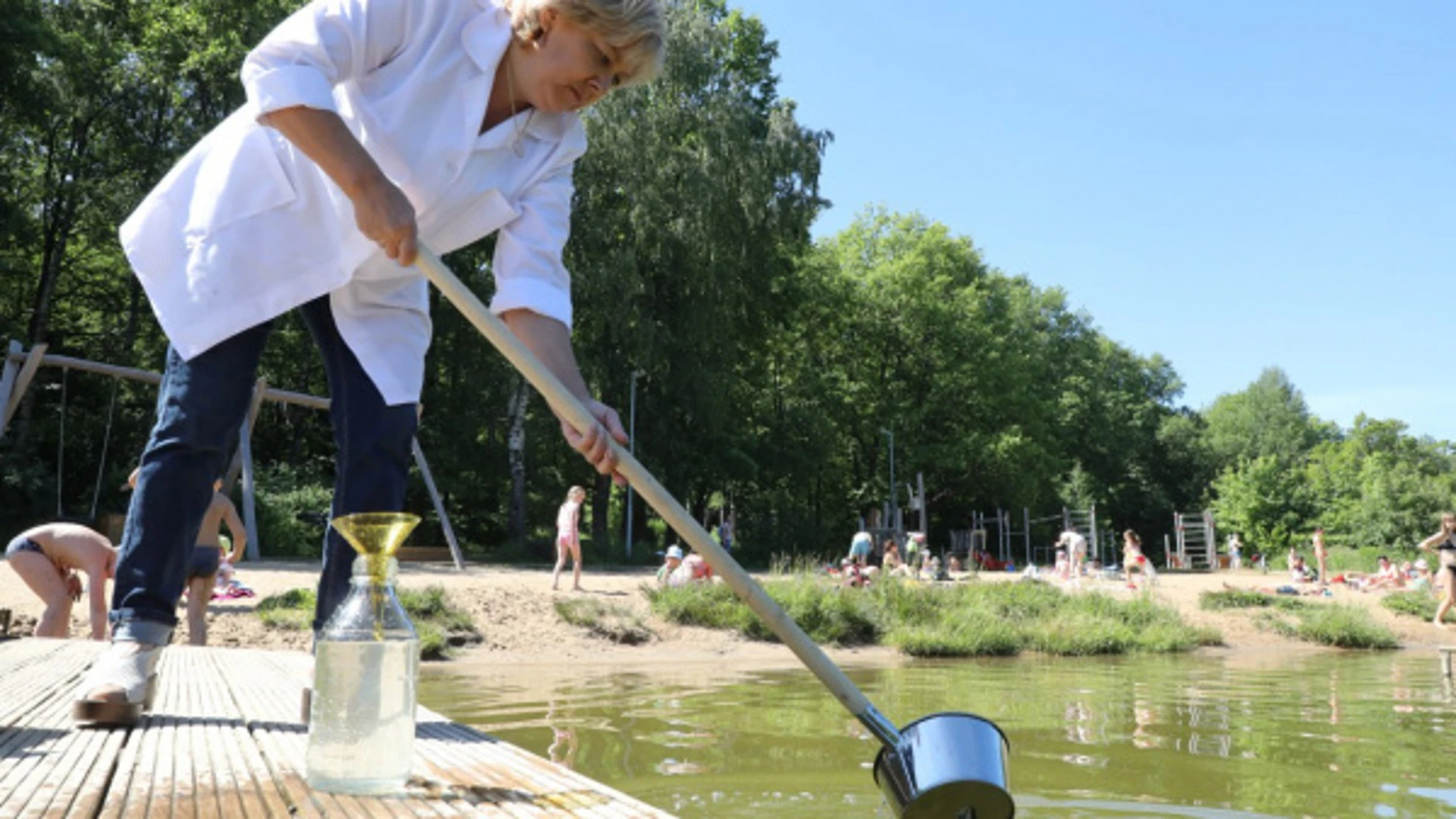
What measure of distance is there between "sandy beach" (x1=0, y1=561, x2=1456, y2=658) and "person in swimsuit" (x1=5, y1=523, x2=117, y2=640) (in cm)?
212

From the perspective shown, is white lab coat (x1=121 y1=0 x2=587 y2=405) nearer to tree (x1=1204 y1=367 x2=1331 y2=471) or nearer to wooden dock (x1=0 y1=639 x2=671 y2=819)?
wooden dock (x1=0 y1=639 x2=671 y2=819)

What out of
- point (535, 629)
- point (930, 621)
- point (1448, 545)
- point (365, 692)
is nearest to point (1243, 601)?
point (1448, 545)

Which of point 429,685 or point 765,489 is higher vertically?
point 765,489

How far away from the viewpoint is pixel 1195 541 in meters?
54.4

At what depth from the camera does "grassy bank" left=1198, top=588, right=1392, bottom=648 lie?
14.7 metres

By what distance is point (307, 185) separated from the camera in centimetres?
234

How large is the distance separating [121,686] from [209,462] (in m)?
0.45

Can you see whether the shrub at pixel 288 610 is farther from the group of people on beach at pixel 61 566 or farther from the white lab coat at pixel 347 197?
the white lab coat at pixel 347 197

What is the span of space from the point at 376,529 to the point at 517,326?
968mm

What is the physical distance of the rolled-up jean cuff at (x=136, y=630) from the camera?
2.16 meters

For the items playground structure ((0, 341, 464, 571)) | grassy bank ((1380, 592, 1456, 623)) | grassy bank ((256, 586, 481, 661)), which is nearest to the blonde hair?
grassy bank ((256, 586, 481, 661))

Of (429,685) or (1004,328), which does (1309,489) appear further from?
(429,685)

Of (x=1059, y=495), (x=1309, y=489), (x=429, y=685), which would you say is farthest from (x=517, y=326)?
(x=1309, y=489)

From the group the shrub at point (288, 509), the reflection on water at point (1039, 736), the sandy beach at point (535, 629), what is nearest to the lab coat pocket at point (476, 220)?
the reflection on water at point (1039, 736)
